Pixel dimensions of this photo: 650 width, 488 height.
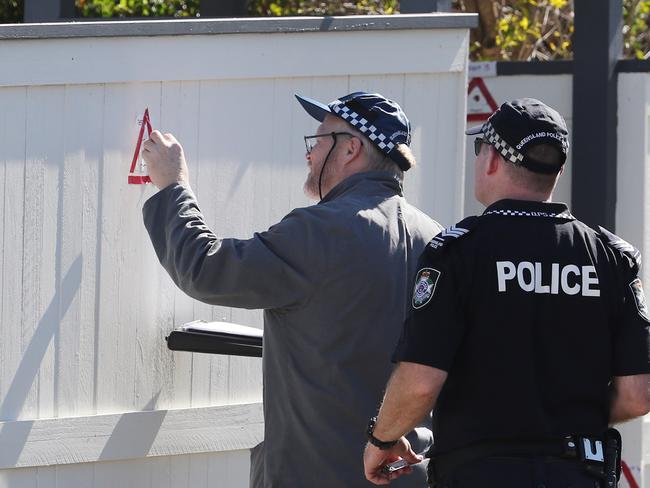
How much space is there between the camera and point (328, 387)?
3.04 metres

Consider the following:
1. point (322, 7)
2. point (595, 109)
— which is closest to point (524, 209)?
point (595, 109)

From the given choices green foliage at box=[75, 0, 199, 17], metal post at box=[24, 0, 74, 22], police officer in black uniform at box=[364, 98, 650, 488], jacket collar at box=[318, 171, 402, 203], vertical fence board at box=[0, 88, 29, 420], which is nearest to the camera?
police officer in black uniform at box=[364, 98, 650, 488]

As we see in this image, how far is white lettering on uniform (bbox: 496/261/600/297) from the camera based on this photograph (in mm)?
2521

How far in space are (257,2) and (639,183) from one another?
3.31 meters

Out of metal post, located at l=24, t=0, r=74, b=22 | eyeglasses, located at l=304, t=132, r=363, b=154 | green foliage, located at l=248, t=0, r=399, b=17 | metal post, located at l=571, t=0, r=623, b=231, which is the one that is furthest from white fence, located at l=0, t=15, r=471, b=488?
green foliage, located at l=248, t=0, r=399, b=17

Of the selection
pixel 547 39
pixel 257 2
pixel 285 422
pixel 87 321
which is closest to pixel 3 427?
pixel 87 321

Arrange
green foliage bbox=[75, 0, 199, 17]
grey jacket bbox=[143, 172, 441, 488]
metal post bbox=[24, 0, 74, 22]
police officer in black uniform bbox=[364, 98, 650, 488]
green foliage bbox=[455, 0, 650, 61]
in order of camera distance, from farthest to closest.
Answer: green foliage bbox=[455, 0, 650, 61] → green foliage bbox=[75, 0, 199, 17] → metal post bbox=[24, 0, 74, 22] → grey jacket bbox=[143, 172, 441, 488] → police officer in black uniform bbox=[364, 98, 650, 488]

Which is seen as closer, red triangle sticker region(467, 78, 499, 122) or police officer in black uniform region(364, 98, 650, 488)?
police officer in black uniform region(364, 98, 650, 488)

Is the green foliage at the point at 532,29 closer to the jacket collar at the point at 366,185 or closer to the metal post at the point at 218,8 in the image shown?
the metal post at the point at 218,8

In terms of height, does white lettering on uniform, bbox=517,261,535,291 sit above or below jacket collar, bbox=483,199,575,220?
below

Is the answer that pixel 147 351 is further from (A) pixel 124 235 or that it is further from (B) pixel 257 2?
(B) pixel 257 2

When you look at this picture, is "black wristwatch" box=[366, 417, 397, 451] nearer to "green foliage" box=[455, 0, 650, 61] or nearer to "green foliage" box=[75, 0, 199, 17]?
"green foliage" box=[75, 0, 199, 17]

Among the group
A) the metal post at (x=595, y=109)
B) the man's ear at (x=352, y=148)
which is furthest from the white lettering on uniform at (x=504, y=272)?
the metal post at (x=595, y=109)

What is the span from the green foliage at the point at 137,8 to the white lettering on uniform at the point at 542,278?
5057mm
